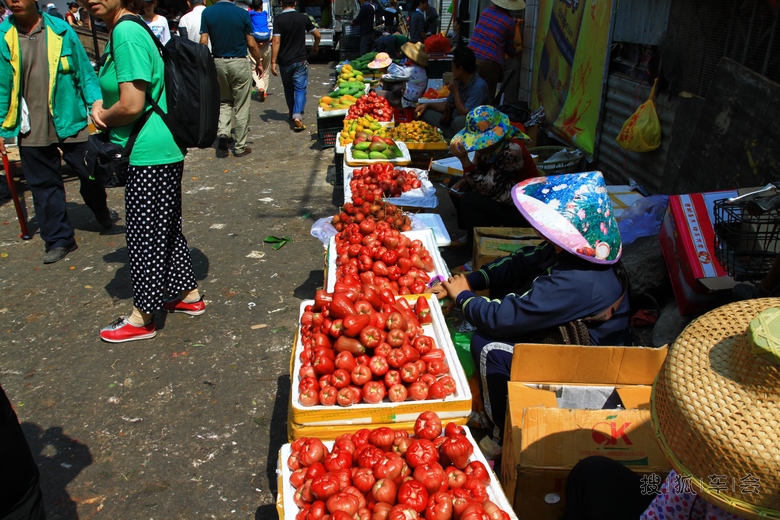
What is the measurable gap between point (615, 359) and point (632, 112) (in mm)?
4123

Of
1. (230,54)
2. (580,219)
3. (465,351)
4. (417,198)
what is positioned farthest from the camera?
(230,54)

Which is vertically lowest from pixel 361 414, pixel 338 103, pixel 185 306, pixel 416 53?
pixel 185 306

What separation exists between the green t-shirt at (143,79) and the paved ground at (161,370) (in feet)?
4.78

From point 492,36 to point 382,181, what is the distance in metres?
5.01

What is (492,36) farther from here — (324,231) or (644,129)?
(324,231)

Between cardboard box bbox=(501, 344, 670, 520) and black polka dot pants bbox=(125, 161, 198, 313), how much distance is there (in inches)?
105

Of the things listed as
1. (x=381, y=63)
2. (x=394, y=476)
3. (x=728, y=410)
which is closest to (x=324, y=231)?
(x=394, y=476)

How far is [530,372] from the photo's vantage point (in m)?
2.72

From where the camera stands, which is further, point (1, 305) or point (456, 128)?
point (456, 128)

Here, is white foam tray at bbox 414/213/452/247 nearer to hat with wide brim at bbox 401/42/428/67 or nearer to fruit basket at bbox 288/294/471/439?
fruit basket at bbox 288/294/471/439

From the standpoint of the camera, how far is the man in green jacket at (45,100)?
16.6 ft

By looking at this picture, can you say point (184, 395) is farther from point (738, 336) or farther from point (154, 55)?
point (738, 336)

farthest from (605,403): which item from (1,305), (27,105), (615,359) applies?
(27,105)

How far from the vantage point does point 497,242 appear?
175 inches
